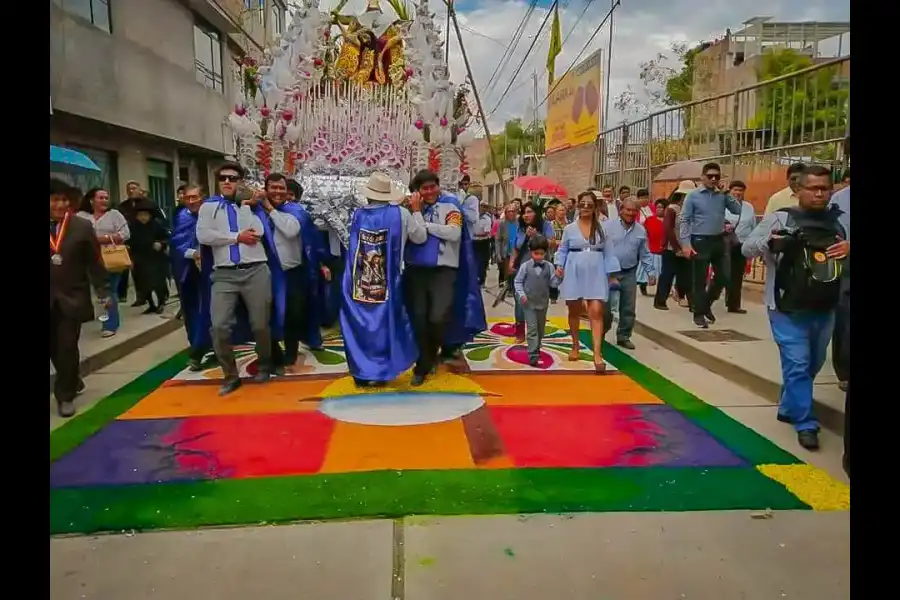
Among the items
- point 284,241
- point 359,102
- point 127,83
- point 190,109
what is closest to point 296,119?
point 359,102

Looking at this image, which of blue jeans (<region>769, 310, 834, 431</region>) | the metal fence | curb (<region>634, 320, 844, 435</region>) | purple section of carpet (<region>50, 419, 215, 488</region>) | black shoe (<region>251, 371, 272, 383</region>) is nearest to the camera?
purple section of carpet (<region>50, 419, 215, 488</region>)

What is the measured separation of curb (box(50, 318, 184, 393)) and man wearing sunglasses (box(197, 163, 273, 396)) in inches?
25.4

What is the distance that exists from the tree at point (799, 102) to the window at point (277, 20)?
448cm

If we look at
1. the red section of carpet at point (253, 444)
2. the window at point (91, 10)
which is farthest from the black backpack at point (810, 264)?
the window at point (91, 10)

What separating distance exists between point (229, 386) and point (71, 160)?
368 cm

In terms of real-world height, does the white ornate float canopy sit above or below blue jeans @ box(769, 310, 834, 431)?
above

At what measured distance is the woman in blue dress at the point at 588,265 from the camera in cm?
588

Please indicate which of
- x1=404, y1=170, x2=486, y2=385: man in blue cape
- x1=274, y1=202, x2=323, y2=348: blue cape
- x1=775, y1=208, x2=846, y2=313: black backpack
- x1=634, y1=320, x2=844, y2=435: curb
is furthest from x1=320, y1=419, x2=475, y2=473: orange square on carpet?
x1=634, y1=320, x2=844, y2=435: curb

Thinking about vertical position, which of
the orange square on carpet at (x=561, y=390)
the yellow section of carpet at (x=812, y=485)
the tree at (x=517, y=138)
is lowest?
the yellow section of carpet at (x=812, y=485)

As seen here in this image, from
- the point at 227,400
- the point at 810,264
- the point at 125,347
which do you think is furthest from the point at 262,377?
the point at 810,264

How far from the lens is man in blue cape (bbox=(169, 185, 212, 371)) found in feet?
18.8

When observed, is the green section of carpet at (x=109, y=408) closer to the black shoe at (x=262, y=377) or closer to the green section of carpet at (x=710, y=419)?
the black shoe at (x=262, y=377)

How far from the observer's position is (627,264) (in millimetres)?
6699

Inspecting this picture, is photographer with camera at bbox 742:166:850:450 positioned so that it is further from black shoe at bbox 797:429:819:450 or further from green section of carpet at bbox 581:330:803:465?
green section of carpet at bbox 581:330:803:465
